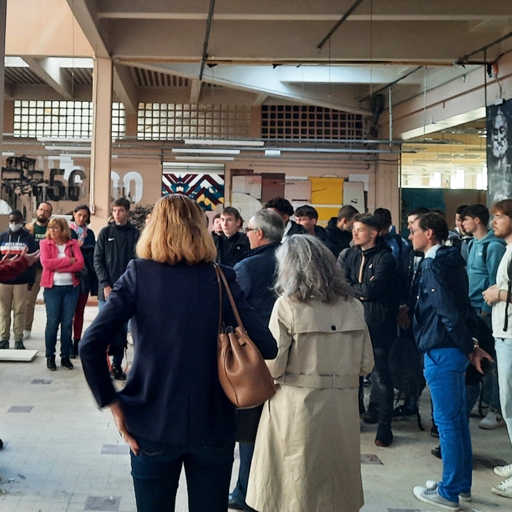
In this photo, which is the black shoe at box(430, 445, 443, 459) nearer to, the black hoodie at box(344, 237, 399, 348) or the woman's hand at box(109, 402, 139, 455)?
the black hoodie at box(344, 237, 399, 348)

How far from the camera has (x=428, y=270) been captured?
3.61 meters

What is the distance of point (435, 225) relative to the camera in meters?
3.74

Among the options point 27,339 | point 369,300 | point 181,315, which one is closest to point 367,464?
point 369,300

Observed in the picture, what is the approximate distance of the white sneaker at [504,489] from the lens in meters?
3.70

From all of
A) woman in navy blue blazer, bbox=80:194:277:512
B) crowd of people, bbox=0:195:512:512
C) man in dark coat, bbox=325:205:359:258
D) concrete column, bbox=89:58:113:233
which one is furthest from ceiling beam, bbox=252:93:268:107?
woman in navy blue blazer, bbox=80:194:277:512

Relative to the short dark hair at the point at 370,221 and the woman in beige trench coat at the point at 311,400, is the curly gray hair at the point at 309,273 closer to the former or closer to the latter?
the woman in beige trench coat at the point at 311,400

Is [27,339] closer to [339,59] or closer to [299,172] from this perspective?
[339,59]

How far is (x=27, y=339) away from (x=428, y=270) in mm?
6246

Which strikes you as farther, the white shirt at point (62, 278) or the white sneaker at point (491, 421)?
the white shirt at point (62, 278)

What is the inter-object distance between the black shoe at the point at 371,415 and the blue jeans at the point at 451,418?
164 cm

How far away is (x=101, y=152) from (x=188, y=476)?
9.19 m

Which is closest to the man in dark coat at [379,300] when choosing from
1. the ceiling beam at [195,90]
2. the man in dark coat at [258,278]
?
the man in dark coat at [258,278]

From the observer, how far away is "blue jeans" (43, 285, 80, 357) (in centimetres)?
661

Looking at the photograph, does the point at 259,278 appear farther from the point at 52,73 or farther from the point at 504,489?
the point at 52,73
